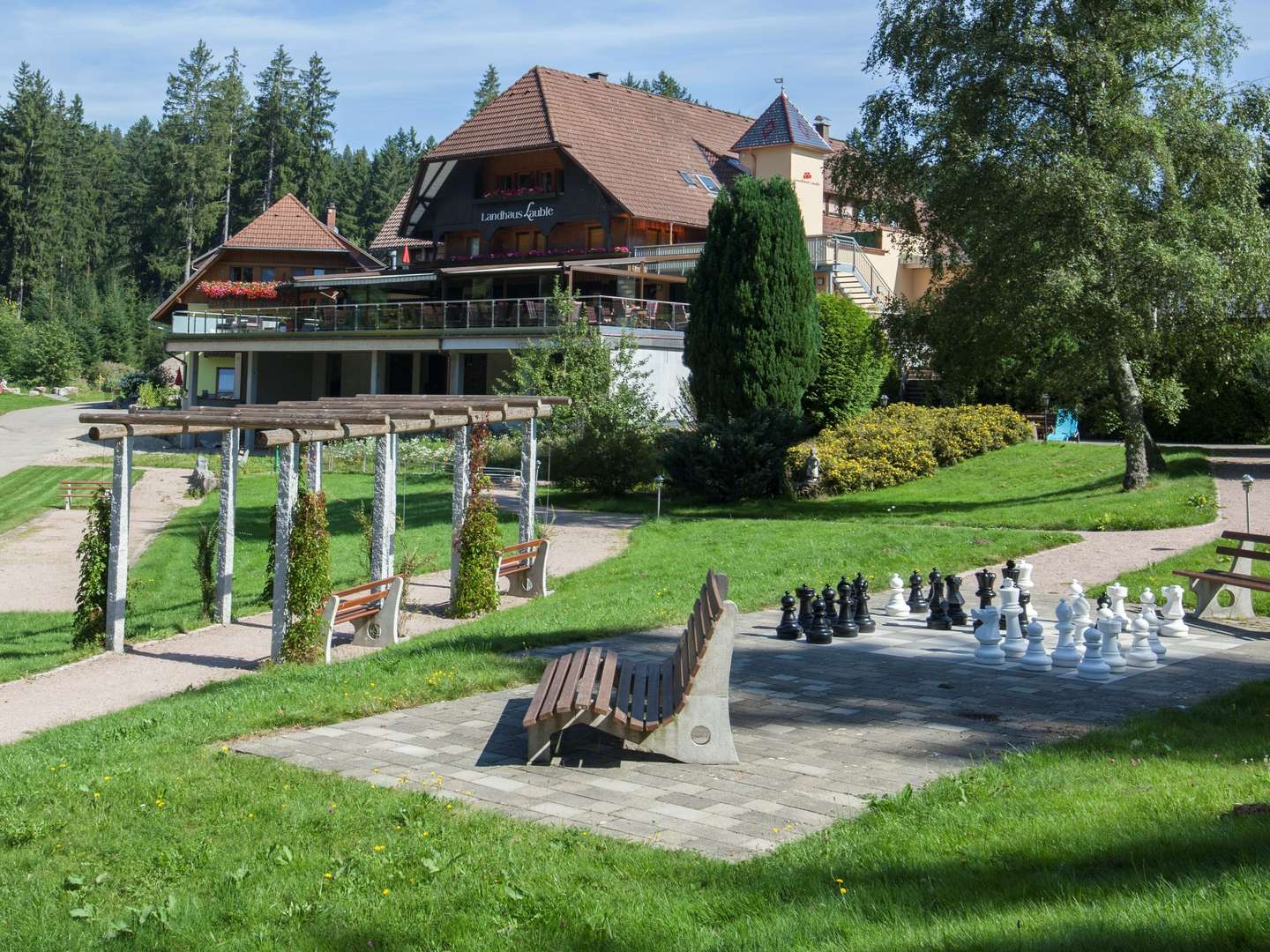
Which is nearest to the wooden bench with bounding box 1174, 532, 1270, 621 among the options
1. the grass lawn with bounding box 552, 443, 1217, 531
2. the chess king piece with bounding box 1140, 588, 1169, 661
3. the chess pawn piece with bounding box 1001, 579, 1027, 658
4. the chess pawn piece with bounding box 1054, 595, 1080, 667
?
the chess king piece with bounding box 1140, 588, 1169, 661

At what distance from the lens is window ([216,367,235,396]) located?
5684cm

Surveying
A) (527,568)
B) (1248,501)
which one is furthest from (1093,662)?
(1248,501)

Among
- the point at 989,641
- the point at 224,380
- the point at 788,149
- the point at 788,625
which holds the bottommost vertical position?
the point at 788,625

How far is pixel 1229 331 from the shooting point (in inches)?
896

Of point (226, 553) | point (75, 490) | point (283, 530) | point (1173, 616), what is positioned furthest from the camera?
point (75, 490)

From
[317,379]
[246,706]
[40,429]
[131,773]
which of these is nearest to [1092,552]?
[246,706]

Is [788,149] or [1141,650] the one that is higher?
[788,149]

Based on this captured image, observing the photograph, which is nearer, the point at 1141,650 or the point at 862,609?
the point at 1141,650

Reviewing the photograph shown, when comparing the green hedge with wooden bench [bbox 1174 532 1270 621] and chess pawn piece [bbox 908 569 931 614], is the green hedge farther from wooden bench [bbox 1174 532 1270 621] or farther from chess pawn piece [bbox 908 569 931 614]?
wooden bench [bbox 1174 532 1270 621]

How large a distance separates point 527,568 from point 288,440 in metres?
4.80

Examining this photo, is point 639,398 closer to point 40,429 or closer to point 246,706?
point 246,706

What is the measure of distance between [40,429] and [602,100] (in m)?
26.3

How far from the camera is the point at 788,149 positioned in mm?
45094

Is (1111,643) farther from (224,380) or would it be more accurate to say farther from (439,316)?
(224,380)
